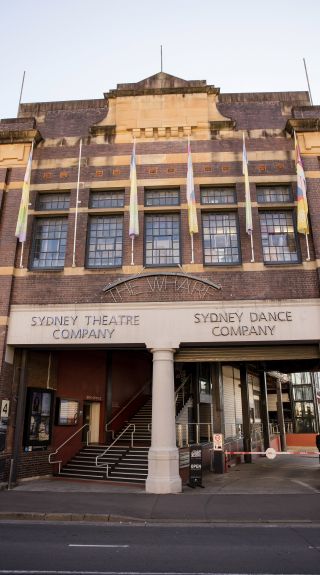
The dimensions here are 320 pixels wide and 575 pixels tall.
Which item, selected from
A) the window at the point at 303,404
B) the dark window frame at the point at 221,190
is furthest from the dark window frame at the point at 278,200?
the window at the point at 303,404

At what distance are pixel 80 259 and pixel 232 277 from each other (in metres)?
5.28

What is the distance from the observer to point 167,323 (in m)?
14.2

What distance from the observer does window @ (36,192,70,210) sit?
16375mm

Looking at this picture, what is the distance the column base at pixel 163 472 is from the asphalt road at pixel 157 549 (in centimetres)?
354

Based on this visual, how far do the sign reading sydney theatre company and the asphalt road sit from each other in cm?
596

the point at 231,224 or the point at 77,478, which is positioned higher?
the point at 231,224

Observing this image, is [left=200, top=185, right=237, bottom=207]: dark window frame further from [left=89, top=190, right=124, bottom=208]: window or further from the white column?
the white column

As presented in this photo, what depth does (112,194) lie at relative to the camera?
53.8ft

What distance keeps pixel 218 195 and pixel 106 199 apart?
4.19 meters

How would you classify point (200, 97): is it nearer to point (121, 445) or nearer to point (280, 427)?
point (121, 445)

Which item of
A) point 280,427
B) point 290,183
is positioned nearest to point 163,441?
point 290,183

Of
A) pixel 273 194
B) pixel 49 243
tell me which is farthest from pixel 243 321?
pixel 49 243

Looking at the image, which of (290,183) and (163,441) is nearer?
(163,441)

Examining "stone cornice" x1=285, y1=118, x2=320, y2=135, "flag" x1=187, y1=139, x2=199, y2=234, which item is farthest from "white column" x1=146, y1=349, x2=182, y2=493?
"stone cornice" x1=285, y1=118, x2=320, y2=135
